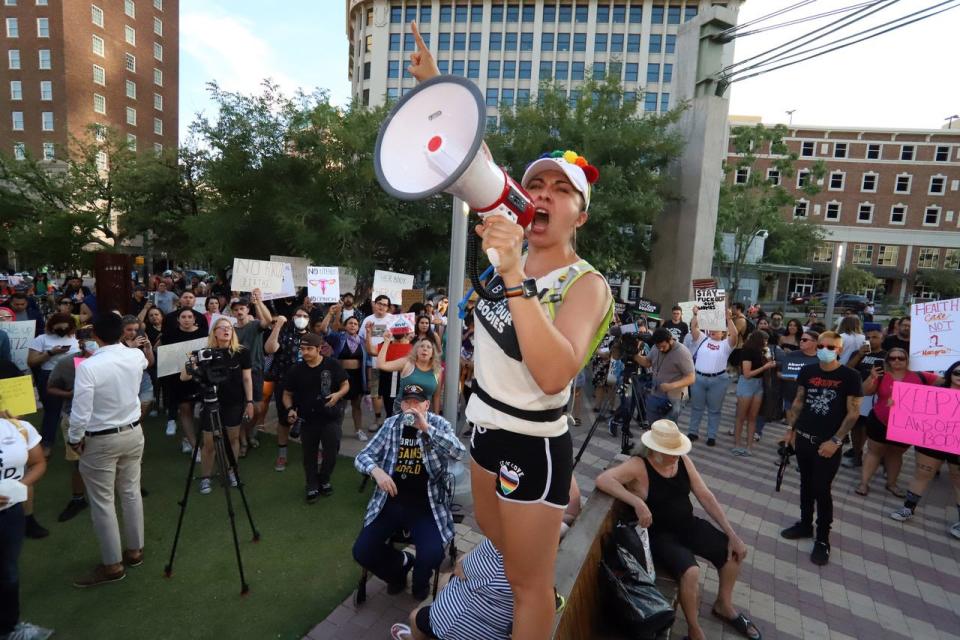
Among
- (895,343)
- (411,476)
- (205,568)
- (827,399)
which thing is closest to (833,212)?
(895,343)

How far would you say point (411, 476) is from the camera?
12.8ft

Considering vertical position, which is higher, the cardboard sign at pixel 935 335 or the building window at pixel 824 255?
the building window at pixel 824 255

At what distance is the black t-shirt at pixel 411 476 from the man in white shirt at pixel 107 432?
202 centimetres

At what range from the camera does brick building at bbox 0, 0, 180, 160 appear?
41500 millimetres

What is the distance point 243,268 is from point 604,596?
660 cm

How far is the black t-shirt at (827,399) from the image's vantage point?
15.8 ft

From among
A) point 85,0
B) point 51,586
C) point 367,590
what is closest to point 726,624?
point 367,590

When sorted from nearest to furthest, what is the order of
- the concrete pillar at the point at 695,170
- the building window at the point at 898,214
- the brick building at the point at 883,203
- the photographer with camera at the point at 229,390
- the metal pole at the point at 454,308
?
the metal pole at the point at 454,308 < the photographer with camera at the point at 229,390 < the concrete pillar at the point at 695,170 < the brick building at the point at 883,203 < the building window at the point at 898,214

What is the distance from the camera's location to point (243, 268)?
7629 mm

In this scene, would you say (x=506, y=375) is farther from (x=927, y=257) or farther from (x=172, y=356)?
(x=927, y=257)

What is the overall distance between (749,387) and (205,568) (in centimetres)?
705

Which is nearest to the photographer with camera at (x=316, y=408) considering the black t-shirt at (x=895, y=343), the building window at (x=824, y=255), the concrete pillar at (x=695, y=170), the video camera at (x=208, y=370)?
the video camera at (x=208, y=370)

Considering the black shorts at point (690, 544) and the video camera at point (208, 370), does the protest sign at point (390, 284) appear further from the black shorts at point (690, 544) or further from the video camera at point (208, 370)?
the black shorts at point (690, 544)

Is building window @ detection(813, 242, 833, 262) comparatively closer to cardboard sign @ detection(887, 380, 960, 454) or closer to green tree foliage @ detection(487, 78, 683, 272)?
green tree foliage @ detection(487, 78, 683, 272)
